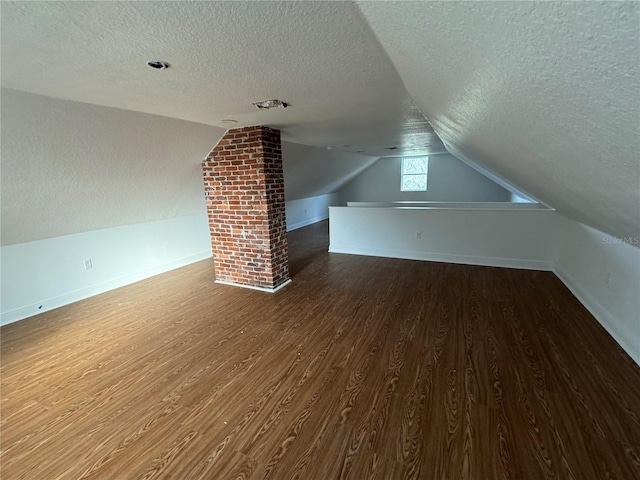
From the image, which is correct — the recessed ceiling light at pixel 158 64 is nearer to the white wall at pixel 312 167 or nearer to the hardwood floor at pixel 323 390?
the hardwood floor at pixel 323 390

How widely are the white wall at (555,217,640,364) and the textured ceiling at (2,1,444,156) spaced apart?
2187 mm

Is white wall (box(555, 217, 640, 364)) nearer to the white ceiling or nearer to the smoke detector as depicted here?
the white ceiling

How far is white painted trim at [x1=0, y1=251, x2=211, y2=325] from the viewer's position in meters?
3.01

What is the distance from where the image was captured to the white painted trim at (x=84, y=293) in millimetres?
3008

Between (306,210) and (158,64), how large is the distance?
6689mm

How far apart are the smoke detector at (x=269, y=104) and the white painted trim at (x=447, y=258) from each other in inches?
129

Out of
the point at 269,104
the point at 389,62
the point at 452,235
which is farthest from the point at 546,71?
the point at 452,235

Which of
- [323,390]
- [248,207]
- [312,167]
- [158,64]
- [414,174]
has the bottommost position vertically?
[323,390]

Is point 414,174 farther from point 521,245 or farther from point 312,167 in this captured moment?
point 521,245

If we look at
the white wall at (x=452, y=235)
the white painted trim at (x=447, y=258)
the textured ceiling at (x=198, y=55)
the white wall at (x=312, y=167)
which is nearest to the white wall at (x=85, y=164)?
the textured ceiling at (x=198, y=55)

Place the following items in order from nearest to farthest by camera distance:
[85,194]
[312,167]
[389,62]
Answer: [389,62] → [85,194] → [312,167]

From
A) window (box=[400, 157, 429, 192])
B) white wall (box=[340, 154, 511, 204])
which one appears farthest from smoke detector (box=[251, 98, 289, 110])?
window (box=[400, 157, 429, 192])

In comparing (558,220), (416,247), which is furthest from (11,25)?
(558,220)

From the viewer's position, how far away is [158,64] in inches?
57.1
